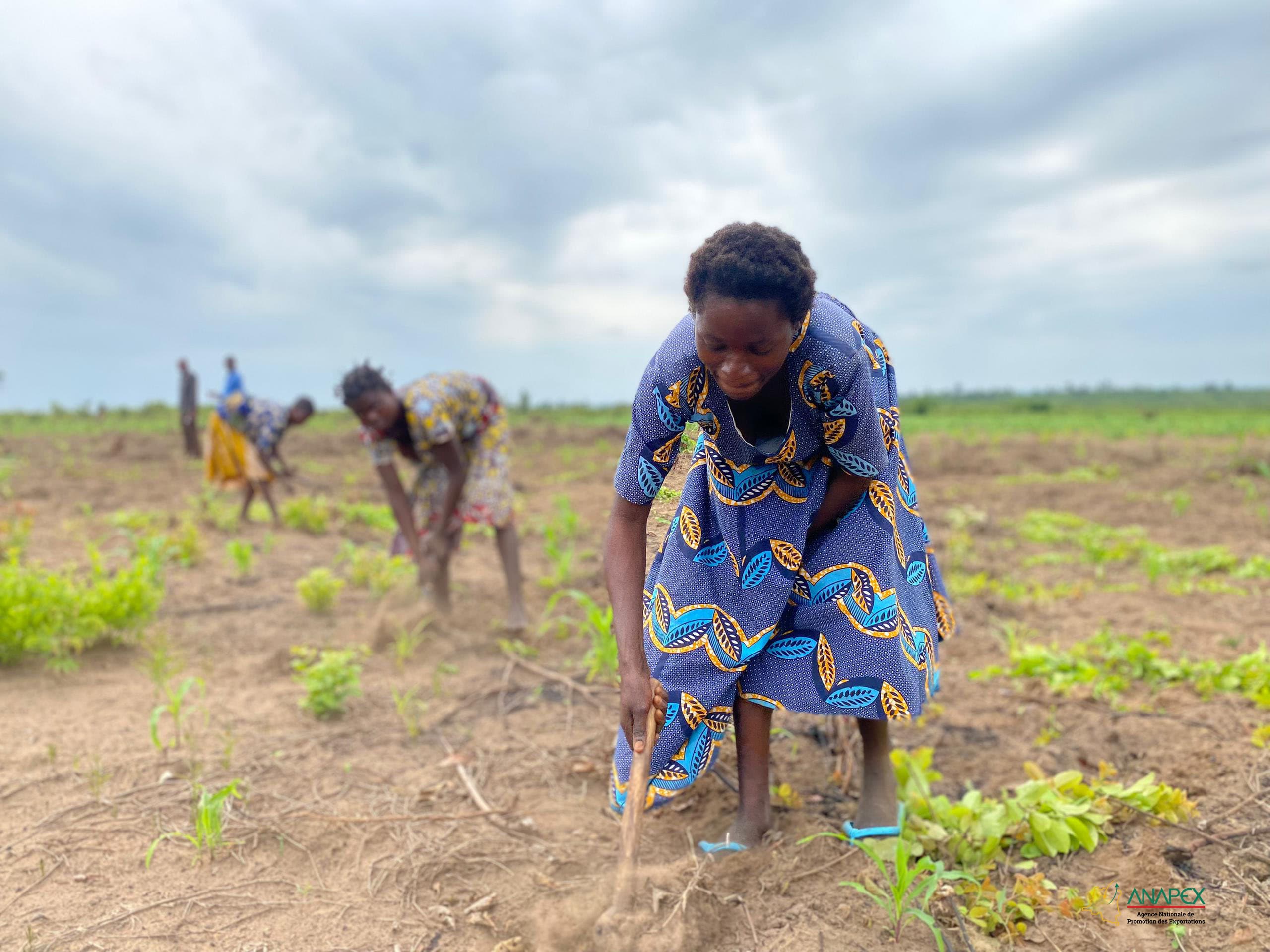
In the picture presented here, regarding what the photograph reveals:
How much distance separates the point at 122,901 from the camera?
197cm

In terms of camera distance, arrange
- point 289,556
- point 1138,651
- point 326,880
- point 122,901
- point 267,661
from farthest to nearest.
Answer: point 289,556, point 267,661, point 1138,651, point 326,880, point 122,901

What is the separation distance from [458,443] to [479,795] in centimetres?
227

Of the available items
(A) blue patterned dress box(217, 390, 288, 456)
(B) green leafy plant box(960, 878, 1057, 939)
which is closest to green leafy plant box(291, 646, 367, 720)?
(B) green leafy plant box(960, 878, 1057, 939)

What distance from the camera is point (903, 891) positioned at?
1808 mm

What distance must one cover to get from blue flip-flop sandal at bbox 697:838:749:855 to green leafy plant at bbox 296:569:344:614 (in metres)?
3.12

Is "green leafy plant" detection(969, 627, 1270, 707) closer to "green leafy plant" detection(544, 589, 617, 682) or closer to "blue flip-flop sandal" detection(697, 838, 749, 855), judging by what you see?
Result: "green leafy plant" detection(544, 589, 617, 682)

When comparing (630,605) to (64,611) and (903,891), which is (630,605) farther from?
(64,611)

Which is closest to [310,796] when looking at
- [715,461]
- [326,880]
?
[326,880]

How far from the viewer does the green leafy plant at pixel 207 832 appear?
2.15 m

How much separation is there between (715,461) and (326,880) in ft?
4.83

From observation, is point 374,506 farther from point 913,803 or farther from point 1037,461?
point 1037,461

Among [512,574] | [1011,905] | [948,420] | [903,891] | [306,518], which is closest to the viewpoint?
[903,891]

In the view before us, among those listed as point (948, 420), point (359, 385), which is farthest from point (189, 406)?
point (948, 420)

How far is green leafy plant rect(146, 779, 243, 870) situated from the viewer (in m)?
2.15
